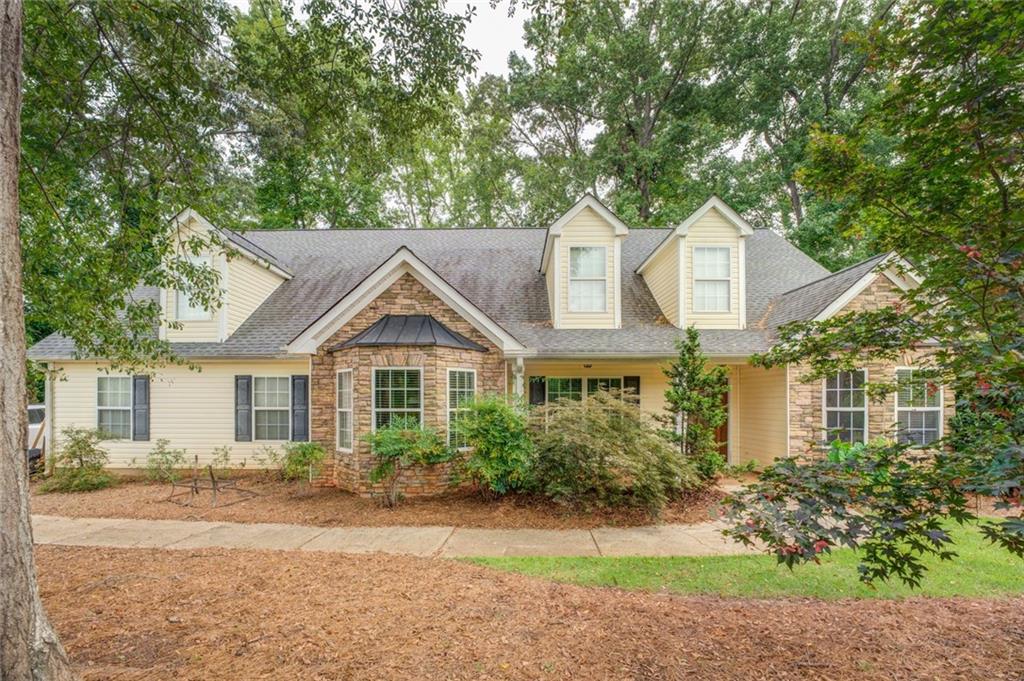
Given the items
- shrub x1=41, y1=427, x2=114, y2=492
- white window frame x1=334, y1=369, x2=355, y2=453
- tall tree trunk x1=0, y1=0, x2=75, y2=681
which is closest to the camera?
tall tree trunk x1=0, y1=0, x2=75, y2=681

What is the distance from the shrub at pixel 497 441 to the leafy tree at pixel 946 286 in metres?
4.99

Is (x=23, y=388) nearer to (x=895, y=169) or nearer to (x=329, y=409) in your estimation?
(x=895, y=169)

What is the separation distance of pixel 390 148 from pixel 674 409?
21.7 feet

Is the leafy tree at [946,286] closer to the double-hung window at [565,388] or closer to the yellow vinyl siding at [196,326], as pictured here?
the double-hung window at [565,388]

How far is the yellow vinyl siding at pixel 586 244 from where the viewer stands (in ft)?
37.1

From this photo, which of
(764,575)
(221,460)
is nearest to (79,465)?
(221,460)

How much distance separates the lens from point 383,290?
957 cm

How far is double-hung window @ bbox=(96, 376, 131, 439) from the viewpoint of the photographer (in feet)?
37.0

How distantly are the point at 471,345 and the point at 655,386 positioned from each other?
4.74m

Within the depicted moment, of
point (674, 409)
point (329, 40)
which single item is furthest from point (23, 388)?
point (674, 409)

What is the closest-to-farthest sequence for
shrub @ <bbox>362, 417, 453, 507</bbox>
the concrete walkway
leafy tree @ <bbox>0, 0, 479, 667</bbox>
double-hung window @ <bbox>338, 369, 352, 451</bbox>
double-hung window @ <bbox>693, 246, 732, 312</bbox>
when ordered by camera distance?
leafy tree @ <bbox>0, 0, 479, 667</bbox>, the concrete walkway, shrub @ <bbox>362, 417, 453, 507</bbox>, double-hung window @ <bbox>338, 369, 352, 451</bbox>, double-hung window @ <bbox>693, 246, 732, 312</bbox>

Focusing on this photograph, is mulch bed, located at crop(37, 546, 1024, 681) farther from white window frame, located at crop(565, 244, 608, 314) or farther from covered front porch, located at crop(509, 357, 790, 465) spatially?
white window frame, located at crop(565, 244, 608, 314)

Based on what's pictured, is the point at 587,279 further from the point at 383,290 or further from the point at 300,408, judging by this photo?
the point at 300,408

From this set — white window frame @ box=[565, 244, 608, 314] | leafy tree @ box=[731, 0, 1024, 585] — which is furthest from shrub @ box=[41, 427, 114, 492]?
leafy tree @ box=[731, 0, 1024, 585]
